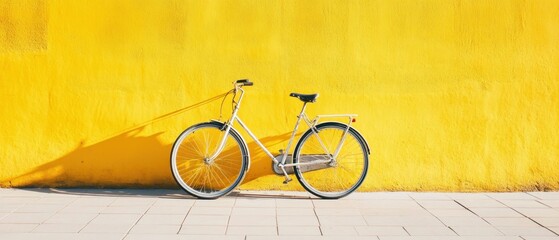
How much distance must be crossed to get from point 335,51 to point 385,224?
2.05 m

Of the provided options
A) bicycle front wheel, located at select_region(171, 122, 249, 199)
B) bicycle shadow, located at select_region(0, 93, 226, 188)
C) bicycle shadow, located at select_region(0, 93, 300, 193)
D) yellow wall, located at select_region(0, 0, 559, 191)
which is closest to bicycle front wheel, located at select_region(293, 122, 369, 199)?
yellow wall, located at select_region(0, 0, 559, 191)

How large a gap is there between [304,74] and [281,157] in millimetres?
940

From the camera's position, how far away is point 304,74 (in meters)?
5.81

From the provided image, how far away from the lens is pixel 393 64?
19.0 ft

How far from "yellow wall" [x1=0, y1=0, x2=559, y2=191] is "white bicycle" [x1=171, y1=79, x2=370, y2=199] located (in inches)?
8.1

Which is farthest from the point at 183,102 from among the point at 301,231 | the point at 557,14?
the point at 557,14

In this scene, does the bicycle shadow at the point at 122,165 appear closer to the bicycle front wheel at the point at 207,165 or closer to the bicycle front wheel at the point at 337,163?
the bicycle front wheel at the point at 207,165

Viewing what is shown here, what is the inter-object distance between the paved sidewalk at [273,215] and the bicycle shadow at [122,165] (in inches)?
5.0

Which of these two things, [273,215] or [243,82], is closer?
[273,215]

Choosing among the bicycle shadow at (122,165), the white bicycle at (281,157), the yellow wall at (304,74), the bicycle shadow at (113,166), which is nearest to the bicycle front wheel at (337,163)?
the white bicycle at (281,157)

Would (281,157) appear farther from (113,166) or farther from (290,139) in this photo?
(113,166)

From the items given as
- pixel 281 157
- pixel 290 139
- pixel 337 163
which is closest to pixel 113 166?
pixel 281 157

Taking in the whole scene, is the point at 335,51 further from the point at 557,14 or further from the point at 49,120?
the point at 49,120

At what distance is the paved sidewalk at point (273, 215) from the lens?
4336 millimetres
